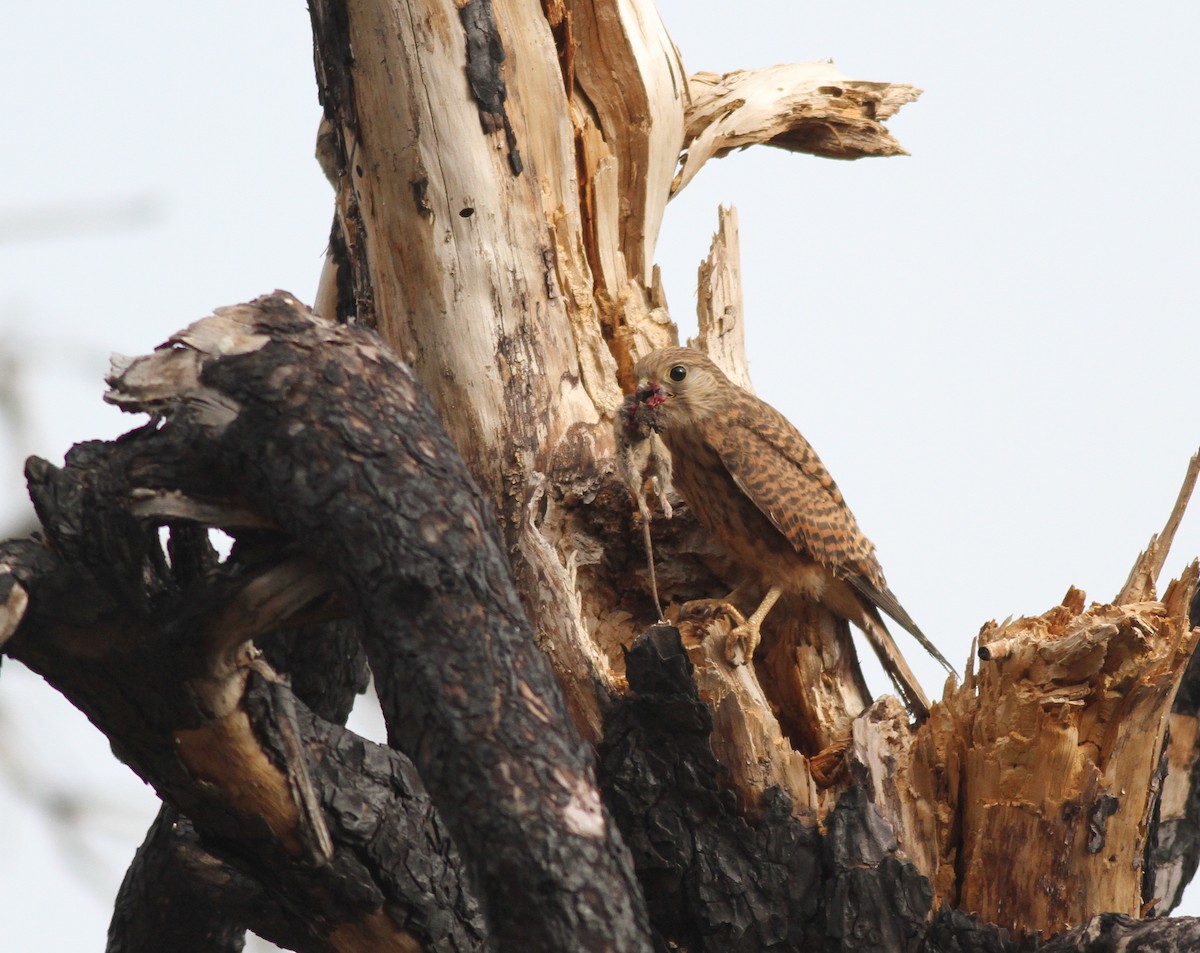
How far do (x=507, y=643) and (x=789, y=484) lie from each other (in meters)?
1.93

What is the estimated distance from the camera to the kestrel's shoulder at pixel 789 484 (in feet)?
13.8

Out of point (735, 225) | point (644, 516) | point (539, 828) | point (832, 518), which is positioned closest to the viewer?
point (539, 828)

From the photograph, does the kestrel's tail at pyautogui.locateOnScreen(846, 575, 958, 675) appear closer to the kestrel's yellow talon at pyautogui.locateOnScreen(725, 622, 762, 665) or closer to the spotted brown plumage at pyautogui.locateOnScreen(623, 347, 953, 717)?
the spotted brown plumage at pyautogui.locateOnScreen(623, 347, 953, 717)

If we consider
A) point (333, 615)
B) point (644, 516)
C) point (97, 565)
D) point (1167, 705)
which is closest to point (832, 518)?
point (644, 516)

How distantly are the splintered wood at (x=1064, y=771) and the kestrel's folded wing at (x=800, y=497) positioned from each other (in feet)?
1.73

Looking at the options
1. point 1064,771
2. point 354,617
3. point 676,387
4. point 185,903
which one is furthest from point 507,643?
point 676,387

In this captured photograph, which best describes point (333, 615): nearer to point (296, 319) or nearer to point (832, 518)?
point (296, 319)

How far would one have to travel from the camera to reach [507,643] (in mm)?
2598

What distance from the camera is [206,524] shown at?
2801mm

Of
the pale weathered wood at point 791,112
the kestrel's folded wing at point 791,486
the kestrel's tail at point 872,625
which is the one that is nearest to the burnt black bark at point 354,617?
the kestrel's folded wing at point 791,486

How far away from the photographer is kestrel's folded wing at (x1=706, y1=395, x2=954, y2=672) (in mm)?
4199

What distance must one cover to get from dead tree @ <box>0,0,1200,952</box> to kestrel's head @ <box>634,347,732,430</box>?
135 mm

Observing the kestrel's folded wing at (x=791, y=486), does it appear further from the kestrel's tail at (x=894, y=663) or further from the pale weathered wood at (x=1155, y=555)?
the pale weathered wood at (x=1155, y=555)

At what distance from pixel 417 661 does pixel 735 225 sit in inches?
119
